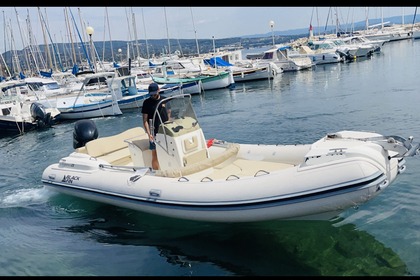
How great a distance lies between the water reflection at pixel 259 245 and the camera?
208 inches

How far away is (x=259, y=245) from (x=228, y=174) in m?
1.35

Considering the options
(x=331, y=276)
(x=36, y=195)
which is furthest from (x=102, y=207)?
(x=331, y=276)

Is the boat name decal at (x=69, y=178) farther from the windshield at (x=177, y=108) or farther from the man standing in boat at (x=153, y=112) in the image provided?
the windshield at (x=177, y=108)

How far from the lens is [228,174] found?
22.2ft

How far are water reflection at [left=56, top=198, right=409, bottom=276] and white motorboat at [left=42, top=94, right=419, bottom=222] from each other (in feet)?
1.61

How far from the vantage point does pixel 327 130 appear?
496 inches

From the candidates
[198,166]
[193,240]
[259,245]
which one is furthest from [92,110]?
[259,245]

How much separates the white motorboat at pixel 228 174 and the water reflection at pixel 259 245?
0.49m

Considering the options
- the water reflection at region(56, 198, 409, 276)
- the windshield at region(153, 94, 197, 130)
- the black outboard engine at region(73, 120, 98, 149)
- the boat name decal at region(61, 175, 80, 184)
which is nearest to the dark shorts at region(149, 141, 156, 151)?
the windshield at region(153, 94, 197, 130)

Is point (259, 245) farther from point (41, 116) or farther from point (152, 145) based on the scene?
point (41, 116)

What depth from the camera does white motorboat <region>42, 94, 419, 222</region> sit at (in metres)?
5.13

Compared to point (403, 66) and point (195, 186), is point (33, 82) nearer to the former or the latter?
point (195, 186)

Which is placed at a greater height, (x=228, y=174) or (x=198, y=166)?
(x=198, y=166)
